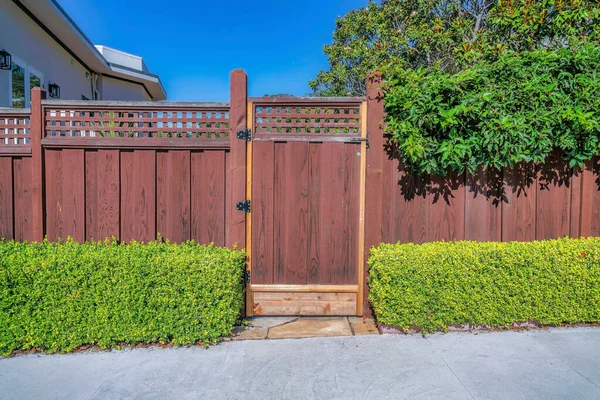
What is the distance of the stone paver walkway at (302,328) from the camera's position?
10.6 ft

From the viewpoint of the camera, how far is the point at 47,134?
11.3 ft

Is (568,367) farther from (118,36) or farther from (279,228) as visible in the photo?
(118,36)

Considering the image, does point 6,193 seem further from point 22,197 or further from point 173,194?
point 173,194

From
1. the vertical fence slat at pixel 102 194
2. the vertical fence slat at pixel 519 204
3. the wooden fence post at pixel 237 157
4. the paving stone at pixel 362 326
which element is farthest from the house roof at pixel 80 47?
the vertical fence slat at pixel 519 204

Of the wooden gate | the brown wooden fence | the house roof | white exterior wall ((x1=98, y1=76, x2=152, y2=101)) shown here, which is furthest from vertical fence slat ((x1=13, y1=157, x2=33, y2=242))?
white exterior wall ((x1=98, y1=76, x2=152, y2=101))

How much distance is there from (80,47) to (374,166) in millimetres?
6598

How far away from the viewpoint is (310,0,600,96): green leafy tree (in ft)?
13.3

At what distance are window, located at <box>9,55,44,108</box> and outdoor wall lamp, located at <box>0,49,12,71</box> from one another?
237mm

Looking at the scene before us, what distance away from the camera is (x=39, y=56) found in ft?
19.5

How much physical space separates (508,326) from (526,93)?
2.08 meters

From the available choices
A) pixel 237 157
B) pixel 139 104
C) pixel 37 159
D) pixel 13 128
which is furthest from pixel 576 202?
pixel 13 128

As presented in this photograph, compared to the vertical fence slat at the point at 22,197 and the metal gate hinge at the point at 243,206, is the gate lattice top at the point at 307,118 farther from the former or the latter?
the vertical fence slat at the point at 22,197

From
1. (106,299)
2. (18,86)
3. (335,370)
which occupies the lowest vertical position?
(335,370)

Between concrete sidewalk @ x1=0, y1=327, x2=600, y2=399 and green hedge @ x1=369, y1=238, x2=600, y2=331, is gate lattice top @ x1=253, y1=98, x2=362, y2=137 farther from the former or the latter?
concrete sidewalk @ x1=0, y1=327, x2=600, y2=399
